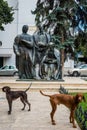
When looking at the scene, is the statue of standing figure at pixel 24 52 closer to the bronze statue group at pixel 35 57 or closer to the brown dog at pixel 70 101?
the bronze statue group at pixel 35 57

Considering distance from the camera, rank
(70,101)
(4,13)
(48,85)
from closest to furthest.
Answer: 1. (70,101)
2. (48,85)
3. (4,13)

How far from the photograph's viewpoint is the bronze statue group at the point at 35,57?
2144cm

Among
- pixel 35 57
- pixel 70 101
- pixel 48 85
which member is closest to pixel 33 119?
pixel 70 101

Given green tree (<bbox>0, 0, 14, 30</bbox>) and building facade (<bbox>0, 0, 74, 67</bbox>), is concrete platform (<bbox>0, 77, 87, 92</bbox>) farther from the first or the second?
building facade (<bbox>0, 0, 74, 67</bbox>)

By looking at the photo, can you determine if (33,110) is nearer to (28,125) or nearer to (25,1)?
(28,125)

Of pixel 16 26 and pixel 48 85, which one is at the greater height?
pixel 16 26

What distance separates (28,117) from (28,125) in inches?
49.9

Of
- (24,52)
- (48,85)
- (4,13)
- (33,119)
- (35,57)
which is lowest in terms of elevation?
(48,85)

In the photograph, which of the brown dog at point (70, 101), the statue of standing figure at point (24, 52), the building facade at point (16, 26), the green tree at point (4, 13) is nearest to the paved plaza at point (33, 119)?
the brown dog at point (70, 101)

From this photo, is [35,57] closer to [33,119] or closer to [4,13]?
[33,119]

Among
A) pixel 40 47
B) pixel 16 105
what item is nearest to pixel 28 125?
pixel 16 105

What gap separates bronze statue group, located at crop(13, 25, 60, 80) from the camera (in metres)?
21.4

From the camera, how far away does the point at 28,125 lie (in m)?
9.43

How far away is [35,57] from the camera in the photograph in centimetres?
2172
